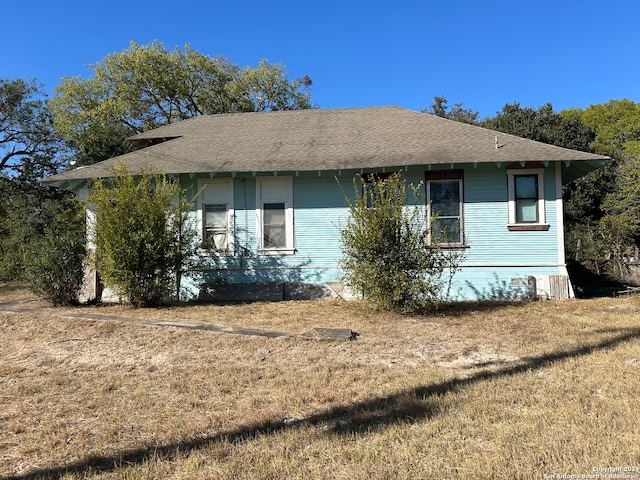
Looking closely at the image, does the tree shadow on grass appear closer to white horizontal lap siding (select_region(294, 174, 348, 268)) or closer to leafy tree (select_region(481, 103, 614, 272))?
white horizontal lap siding (select_region(294, 174, 348, 268))

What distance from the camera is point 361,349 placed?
602 cm

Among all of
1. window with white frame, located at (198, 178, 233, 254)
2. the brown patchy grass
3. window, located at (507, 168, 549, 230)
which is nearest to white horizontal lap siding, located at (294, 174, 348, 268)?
window with white frame, located at (198, 178, 233, 254)

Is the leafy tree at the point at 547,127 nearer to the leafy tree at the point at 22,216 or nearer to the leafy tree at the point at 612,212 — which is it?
the leafy tree at the point at 612,212

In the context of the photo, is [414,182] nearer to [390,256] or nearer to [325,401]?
[390,256]

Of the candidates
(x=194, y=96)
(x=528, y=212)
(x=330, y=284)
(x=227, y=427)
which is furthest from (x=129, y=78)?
(x=227, y=427)

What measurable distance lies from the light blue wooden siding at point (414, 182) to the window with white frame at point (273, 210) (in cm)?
17

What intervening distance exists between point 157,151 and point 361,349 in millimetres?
9496

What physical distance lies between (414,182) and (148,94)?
2214cm

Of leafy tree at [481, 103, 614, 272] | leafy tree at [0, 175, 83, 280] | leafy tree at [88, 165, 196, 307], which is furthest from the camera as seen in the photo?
leafy tree at [481, 103, 614, 272]

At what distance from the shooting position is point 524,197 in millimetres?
10625

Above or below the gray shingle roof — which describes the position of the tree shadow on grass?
below

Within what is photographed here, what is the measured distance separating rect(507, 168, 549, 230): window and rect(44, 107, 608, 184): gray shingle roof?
2.02 ft

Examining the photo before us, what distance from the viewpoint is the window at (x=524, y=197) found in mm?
10523

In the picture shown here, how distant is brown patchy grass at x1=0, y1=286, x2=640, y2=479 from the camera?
2.96 meters
